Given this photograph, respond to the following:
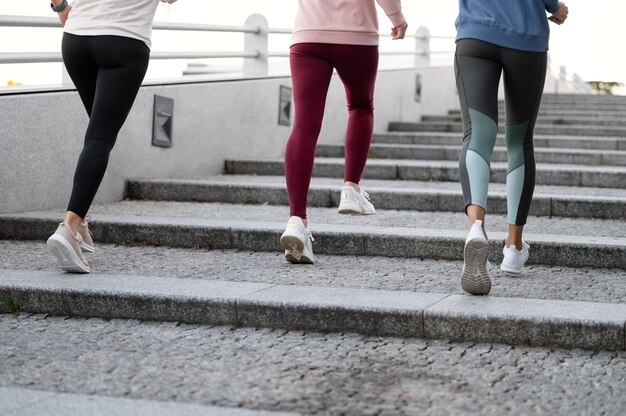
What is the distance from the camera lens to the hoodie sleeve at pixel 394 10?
4.80 meters

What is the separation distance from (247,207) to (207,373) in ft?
11.8

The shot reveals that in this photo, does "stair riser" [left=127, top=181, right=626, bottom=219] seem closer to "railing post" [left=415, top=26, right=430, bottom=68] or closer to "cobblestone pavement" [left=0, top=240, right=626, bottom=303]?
"cobblestone pavement" [left=0, top=240, right=626, bottom=303]

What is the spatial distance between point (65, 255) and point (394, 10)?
2.08m

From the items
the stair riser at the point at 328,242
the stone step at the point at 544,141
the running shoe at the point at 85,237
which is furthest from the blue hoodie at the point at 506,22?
the stone step at the point at 544,141

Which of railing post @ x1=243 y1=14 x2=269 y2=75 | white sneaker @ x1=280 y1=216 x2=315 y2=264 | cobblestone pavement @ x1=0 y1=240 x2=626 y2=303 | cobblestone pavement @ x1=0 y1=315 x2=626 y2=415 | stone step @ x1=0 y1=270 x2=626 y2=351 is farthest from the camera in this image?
railing post @ x1=243 y1=14 x2=269 y2=75

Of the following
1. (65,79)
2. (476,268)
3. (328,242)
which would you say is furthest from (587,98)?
(476,268)

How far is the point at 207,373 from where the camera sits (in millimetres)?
3174

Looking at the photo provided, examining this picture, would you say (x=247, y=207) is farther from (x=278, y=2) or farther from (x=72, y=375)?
(x=278, y=2)

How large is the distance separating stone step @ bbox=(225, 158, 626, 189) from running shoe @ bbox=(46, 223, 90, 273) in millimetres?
3950

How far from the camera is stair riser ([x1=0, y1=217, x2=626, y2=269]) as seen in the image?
15.6ft

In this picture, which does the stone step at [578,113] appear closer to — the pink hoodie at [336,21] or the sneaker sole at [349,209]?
the sneaker sole at [349,209]

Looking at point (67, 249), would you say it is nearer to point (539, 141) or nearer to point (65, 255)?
point (65, 255)

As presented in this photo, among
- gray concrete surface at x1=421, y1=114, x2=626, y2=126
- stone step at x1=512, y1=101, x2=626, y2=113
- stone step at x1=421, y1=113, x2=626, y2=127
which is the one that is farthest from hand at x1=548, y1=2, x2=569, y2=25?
stone step at x1=512, y1=101, x2=626, y2=113

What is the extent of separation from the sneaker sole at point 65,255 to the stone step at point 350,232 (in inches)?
42.4
